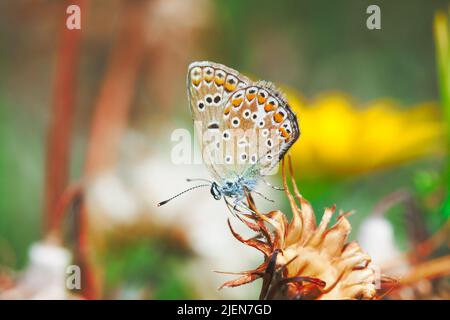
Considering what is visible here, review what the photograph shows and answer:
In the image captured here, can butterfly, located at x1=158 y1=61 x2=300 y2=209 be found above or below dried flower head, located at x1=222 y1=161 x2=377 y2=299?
above

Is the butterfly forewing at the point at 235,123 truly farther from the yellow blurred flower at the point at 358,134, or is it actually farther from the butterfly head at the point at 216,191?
→ the yellow blurred flower at the point at 358,134

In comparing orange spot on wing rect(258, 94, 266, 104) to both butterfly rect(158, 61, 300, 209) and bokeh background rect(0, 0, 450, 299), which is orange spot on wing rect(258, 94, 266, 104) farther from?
bokeh background rect(0, 0, 450, 299)

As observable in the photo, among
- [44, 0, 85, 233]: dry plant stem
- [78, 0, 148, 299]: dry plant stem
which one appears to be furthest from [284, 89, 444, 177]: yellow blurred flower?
[44, 0, 85, 233]: dry plant stem

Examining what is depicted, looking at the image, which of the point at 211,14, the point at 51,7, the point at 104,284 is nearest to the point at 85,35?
the point at 51,7

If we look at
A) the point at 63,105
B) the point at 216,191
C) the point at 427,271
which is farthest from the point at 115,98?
the point at 427,271

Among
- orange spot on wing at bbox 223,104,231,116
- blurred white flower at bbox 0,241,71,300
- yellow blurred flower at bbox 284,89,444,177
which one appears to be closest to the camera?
orange spot on wing at bbox 223,104,231,116

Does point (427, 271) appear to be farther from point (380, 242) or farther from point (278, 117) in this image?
point (278, 117)
